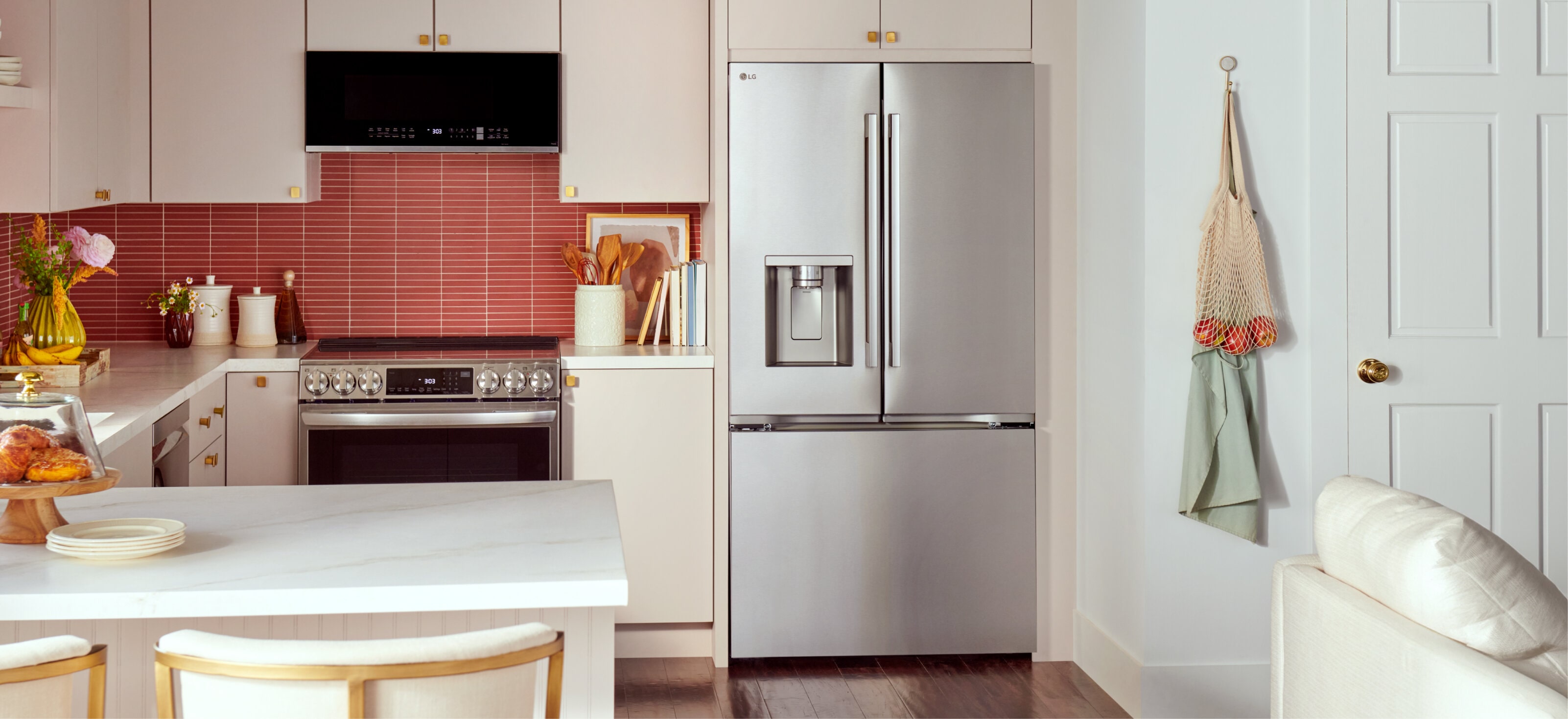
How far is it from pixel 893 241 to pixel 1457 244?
1.48 metres

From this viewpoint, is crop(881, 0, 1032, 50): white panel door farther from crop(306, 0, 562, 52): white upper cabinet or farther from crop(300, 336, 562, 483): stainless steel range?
crop(300, 336, 562, 483): stainless steel range

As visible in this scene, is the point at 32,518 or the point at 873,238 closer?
the point at 32,518

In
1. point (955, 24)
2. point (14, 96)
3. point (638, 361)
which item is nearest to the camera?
point (14, 96)

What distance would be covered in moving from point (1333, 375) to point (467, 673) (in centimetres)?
263

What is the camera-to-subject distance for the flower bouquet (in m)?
3.31

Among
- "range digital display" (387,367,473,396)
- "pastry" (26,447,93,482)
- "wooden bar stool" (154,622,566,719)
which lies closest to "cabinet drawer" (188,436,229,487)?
"range digital display" (387,367,473,396)

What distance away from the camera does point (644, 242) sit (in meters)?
4.35

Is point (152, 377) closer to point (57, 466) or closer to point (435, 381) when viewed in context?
point (435, 381)

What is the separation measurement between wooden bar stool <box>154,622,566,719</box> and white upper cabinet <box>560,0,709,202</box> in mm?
2704

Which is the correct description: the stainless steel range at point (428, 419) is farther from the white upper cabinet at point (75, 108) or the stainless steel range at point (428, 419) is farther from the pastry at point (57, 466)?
the pastry at point (57, 466)

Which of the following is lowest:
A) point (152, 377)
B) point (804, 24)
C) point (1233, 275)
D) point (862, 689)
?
point (862, 689)

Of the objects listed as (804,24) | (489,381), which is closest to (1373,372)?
(804,24)

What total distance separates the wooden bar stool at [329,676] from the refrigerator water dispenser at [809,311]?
235cm

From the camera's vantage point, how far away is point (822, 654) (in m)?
3.76
